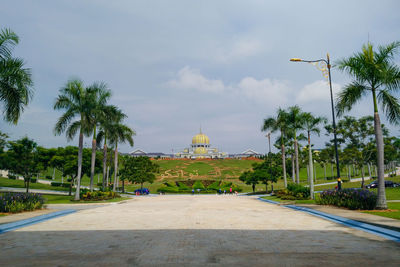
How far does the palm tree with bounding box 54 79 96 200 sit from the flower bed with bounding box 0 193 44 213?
8008 mm

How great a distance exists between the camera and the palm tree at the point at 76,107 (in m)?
26.5

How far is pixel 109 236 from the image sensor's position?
917cm

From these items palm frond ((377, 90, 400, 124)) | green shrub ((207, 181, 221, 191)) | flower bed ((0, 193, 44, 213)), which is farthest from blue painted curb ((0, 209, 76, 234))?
green shrub ((207, 181, 221, 191))

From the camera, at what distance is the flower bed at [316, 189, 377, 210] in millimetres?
16047

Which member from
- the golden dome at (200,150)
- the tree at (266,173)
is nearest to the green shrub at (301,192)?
the tree at (266,173)

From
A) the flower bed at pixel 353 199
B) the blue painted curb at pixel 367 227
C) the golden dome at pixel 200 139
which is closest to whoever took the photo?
the blue painted curb at pixel 367 227

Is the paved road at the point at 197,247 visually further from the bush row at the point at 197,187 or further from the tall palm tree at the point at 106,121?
the bush row at the point at 197,187

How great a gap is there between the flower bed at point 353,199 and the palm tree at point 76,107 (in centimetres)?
2121

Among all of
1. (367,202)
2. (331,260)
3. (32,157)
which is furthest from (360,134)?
(32,157)

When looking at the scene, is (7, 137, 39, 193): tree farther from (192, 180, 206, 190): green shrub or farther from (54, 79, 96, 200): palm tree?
(192, 180, 206, 190): green shrub

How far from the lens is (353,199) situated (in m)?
16.8

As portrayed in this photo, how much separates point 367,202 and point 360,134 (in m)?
33.2

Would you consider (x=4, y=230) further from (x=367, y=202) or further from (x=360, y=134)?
(x=360, y=134)

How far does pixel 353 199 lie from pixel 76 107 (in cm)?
2364
